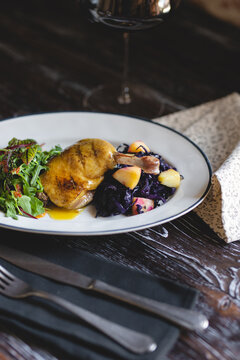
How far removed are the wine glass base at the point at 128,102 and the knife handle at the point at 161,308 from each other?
1.30 meters

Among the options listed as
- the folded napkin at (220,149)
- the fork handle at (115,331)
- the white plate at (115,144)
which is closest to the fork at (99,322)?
the fork handle at (115,331)

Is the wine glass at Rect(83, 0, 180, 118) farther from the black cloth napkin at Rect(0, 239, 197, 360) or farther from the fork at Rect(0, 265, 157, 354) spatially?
the fork at Rect(0, 265, 157, 354)

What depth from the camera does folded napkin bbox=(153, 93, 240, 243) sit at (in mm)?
1490

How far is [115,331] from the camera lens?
1101mm

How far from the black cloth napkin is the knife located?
19mm

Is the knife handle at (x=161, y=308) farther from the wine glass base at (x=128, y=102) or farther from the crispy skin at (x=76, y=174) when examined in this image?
the wine glass base at (x=128, y=102)

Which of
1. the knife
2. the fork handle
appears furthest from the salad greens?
the fork handle

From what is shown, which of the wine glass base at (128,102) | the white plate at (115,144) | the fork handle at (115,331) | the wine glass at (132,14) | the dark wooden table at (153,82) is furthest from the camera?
the wine glass base at (128,102)

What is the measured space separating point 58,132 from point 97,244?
26.6 inches

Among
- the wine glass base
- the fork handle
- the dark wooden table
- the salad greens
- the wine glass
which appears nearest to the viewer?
the fork handle

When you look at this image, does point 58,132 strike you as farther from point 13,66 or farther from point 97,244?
point 13,66

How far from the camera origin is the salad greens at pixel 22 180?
58.1 inches

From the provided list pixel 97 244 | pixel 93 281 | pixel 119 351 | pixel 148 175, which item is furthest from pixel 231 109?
pixel 119 351

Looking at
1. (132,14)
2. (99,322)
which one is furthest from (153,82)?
(99,322)
